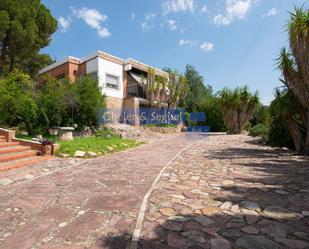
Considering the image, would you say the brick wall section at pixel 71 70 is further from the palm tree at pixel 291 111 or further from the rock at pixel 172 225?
the rock at pixel 172 225

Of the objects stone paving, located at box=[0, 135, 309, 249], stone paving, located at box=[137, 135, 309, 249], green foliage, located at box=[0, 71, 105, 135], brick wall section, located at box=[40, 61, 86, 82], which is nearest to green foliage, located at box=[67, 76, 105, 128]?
green foliage, located at box=[0, 71, 105, 135]

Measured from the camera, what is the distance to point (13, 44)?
22281mm

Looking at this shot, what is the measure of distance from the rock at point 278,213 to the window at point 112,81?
2054 cm

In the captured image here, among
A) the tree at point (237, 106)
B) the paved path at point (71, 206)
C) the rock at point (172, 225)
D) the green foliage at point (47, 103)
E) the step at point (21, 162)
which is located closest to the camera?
the paved path at point (71, 206)

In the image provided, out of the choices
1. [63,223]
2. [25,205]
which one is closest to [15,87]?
[25,205]

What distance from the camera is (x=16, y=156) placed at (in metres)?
8.03

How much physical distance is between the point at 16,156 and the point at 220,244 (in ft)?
25.0

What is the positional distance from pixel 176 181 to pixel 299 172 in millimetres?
3567

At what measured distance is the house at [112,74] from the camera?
71.7ft

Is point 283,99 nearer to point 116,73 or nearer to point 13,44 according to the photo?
point 116,73

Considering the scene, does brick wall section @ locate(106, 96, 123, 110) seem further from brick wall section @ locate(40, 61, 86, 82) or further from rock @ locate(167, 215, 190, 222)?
rock @ locate(167, 215, 190, 222)

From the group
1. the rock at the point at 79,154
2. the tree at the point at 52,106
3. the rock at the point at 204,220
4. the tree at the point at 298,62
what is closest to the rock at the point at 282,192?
the rock at the point at 204,220

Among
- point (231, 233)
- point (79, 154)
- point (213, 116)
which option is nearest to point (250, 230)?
point (231, 233)

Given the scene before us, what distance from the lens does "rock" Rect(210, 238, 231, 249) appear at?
2.78 meters
